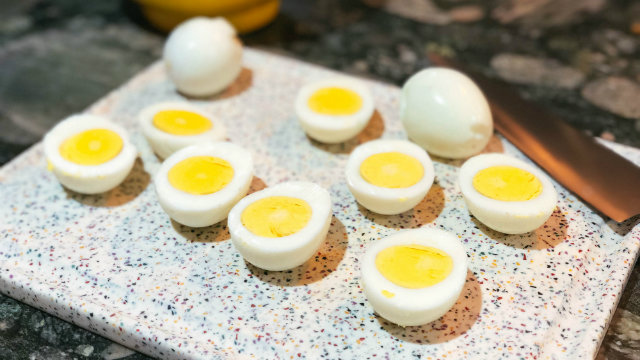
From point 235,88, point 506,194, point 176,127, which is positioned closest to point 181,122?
point 176,127

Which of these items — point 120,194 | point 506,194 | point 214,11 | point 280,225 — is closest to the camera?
point 280,225

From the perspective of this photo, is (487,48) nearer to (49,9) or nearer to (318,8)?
(318,8)

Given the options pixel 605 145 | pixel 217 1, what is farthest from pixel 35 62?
pixel 605 145

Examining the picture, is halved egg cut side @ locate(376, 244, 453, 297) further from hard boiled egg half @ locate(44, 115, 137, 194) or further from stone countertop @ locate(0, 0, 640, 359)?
stone countertop @ locate(0, 0, 640, 359)

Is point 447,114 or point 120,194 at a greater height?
point 447,114

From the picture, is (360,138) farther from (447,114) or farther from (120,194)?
(120,194)

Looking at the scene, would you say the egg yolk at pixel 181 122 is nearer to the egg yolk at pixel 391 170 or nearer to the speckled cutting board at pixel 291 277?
the speckled cutting board at pixel 291 277

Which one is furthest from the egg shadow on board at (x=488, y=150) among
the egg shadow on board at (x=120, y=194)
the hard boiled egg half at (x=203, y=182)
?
the egg shadow on board at (x=120, y=194)

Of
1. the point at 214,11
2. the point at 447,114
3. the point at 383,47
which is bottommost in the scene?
the point at 383,47
